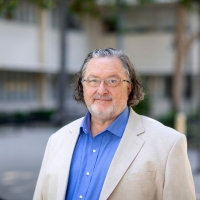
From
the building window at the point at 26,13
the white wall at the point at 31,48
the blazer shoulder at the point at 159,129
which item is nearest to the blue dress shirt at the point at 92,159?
the blazer shoulder at the point at 159,129

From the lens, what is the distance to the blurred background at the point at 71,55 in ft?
70.9

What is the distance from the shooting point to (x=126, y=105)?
311 cm

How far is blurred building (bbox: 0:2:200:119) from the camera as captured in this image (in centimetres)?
2611

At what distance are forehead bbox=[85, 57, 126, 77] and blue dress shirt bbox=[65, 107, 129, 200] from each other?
272mm

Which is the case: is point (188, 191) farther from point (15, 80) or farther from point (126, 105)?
point (15, 80)

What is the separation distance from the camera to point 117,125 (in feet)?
9.80

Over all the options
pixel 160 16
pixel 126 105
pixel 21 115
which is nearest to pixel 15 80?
pixel 21 115

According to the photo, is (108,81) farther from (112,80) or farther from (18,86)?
(18,86)

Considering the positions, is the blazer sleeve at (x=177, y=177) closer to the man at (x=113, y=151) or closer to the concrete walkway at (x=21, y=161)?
the man at (x=113, y=151)

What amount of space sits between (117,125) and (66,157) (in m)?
0.38

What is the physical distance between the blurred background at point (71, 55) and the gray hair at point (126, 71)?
1393 cm

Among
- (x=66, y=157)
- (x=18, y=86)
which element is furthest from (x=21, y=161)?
(x=18, y=86)

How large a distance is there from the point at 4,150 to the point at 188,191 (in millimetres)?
12808

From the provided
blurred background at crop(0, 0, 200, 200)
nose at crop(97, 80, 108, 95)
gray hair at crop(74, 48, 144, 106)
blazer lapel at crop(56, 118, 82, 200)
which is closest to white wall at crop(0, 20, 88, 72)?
blurred background at crop(0, 0, 200, 200)
